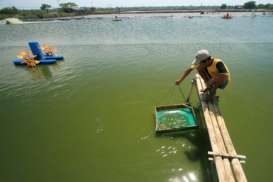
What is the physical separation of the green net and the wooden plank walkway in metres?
0.70

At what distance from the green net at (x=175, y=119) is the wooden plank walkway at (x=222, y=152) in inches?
27.5

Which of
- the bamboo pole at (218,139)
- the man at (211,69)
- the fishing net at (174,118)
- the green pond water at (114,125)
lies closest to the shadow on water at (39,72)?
the green pond water at (114,125)

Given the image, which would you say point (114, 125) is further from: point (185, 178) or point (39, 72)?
point (39, 72)

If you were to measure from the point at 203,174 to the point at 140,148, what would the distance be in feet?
5.35

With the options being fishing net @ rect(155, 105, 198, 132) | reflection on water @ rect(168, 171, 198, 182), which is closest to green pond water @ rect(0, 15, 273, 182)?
reflection on water @ rect(168, 171, 198, 182)

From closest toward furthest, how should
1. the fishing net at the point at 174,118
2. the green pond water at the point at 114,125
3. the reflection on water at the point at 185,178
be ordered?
1. the reflection on water at the point at 185,178
2. the green pond water at the point at 114,125
3. the fishing net at the point at 174,118

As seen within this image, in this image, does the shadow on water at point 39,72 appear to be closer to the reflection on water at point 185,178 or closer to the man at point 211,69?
the man at point 211,69

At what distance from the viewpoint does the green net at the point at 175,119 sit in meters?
4.91

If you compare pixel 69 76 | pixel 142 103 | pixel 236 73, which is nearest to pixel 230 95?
pixel 236 73

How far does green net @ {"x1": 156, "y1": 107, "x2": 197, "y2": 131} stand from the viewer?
16.1 ft

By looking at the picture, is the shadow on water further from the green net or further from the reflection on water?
the reflection on water

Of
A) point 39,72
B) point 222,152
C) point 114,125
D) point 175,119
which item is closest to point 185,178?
point 222,152

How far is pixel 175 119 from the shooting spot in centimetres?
526

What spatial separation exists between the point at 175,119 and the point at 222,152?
2.03 m
